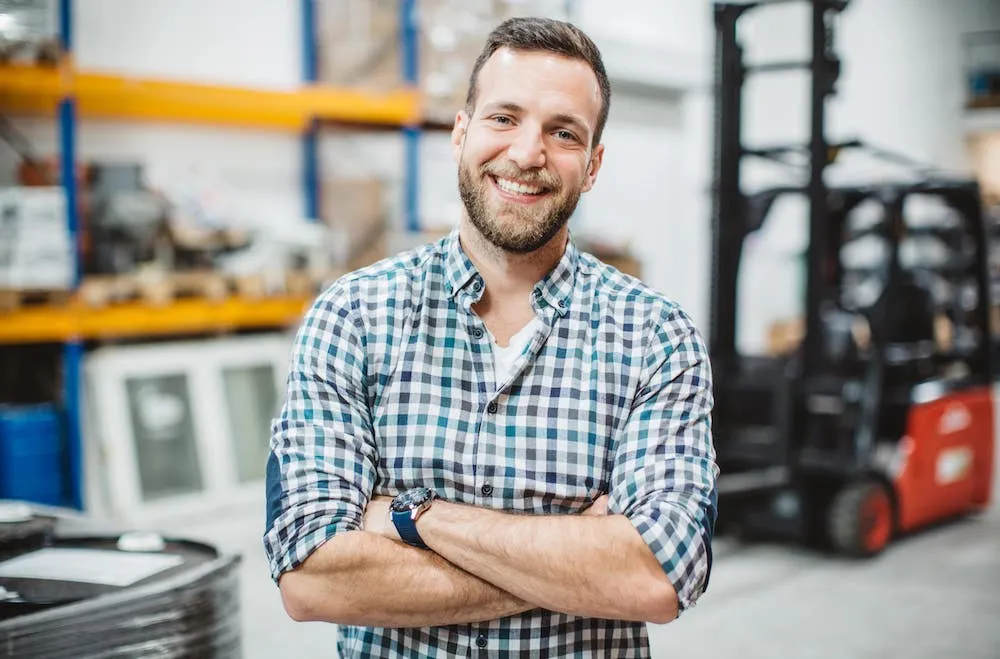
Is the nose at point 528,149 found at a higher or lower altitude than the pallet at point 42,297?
higher

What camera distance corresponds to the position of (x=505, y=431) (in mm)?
1984

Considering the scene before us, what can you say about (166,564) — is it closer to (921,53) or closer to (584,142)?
(584,142)

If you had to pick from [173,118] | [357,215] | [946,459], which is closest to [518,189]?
[946,459]

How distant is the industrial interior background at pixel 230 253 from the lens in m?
5.38

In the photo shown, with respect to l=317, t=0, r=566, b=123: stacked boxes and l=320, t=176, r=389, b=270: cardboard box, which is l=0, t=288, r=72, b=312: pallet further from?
l=317, t=0, r=566, b=123: stacked boxes

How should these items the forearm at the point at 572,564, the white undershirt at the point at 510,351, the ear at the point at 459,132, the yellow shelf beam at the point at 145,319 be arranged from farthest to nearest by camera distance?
the yellow shelf beam at the point at 145,319, the ear at the point at 459,132, the white undershirt at the point at 510,351, the forearm at the point at 572,564

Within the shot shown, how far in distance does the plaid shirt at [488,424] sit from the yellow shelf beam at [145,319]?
14.1ft

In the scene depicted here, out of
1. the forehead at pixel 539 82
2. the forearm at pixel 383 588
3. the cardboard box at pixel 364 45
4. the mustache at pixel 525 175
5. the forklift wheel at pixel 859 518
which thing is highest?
the cardboard box at pixel 364 45

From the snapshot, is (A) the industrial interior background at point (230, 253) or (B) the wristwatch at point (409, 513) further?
(A) the industrial interior background at point (230, 253)

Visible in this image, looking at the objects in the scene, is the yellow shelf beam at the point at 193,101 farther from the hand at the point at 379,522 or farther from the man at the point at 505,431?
the hand at the point at 379,522

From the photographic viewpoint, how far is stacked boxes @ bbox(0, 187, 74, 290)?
5.55 meters

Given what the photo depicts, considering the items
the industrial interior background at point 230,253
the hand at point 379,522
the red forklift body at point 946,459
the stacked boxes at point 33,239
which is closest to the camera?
the hand at point 379,522

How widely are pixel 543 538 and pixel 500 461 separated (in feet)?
0.62

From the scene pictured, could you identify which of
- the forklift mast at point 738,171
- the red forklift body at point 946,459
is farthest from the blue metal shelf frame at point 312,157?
the red forklift body at point 946,459
